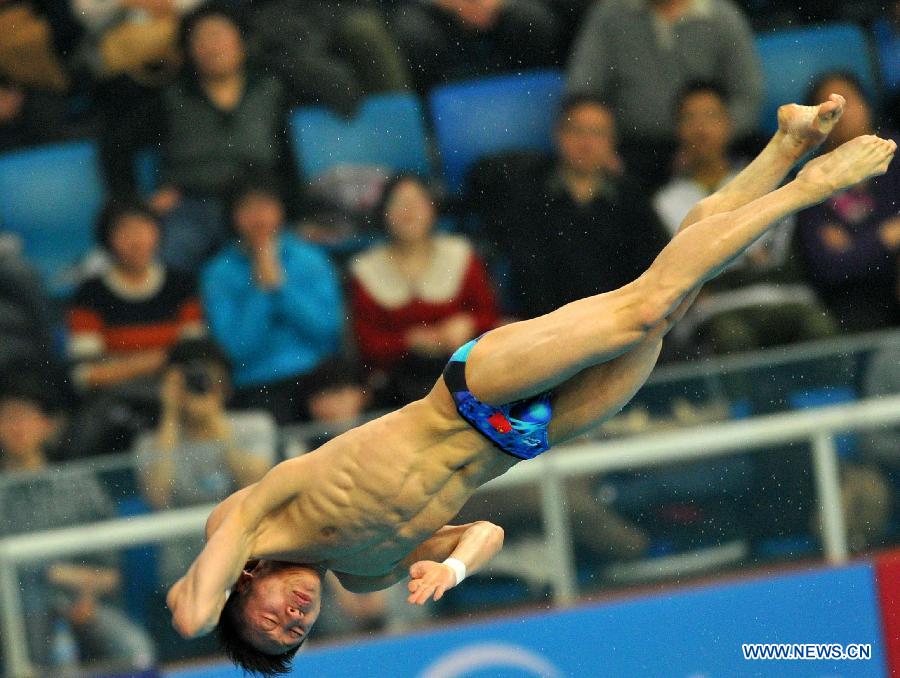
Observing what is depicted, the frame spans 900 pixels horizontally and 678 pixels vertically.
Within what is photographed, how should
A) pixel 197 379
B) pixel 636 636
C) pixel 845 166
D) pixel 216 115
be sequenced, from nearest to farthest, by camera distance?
1. pixel 845 166
2. pixel 636 636
3. pixel 197 379
4. pixel 216 115

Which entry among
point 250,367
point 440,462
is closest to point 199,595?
point 440,462

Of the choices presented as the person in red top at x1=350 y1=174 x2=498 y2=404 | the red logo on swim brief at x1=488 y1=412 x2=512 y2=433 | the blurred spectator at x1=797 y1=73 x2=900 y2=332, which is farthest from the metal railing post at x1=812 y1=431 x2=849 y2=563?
the red logo on swim brief at x1=488 y1=412 x2=512 y2=433

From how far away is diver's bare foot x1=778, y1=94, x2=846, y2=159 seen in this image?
15.4 feet

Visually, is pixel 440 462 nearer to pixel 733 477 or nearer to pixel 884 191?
pixel 733 477

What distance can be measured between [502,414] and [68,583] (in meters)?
2.30

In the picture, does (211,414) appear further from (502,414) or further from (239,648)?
(502,414)

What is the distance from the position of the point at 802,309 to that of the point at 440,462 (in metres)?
2.99

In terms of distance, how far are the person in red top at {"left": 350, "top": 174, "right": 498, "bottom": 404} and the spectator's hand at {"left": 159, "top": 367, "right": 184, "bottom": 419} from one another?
0.83 m

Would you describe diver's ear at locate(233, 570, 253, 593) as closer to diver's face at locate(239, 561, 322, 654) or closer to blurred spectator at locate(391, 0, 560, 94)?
diver's face at locate(239, 561, 322, 654)

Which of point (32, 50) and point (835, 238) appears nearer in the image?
point (835, 238)

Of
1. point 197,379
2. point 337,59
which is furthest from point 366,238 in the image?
point 197,379

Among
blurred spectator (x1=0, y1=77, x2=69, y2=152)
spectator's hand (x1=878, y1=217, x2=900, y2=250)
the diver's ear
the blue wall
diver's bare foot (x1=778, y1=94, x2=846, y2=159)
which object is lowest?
the blue wall

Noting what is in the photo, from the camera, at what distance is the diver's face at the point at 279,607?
178 inches

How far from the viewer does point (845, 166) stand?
4504mm
